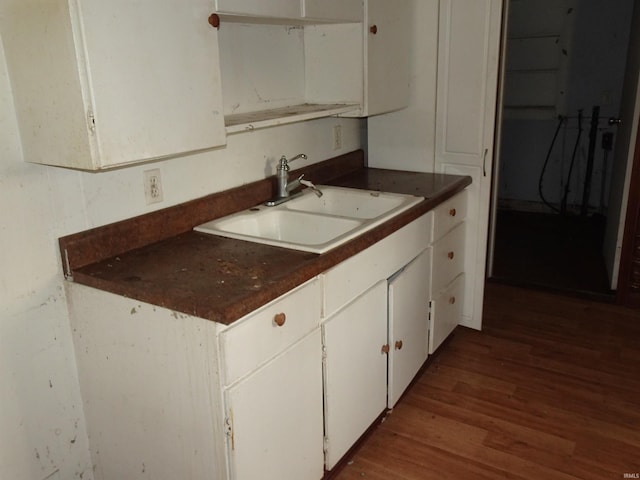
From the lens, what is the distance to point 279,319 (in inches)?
61.2

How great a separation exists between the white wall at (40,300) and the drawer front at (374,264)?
0.65 metres

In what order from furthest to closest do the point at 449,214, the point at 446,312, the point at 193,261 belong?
the point at 446,312 → the point at 449,214 → the point at 193,261

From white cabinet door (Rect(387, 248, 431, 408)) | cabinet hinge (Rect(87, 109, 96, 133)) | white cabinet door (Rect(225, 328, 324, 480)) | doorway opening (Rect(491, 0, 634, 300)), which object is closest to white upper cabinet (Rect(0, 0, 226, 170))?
cabinet hinge (Rect(87, 109, 96, 133))

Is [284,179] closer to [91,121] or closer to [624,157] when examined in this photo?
[91,121]

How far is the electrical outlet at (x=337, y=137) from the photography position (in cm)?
284

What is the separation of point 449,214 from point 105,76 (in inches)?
69.6

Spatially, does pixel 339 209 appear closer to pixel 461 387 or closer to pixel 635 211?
pixel 461 387

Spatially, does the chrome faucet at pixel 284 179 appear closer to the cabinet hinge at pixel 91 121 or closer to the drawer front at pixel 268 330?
the drawer front at pixel 268 330

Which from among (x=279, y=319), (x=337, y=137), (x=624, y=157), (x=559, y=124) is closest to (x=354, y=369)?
(x=279, y=319)

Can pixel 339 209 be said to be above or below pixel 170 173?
below

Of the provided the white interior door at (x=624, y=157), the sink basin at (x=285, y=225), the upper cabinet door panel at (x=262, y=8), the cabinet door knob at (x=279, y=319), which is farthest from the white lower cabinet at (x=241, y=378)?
the white interior door at (x=624, y=157)

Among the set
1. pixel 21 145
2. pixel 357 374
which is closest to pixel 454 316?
pixel 357 374

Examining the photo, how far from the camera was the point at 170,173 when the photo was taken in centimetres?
191

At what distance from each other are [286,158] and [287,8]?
71cm
